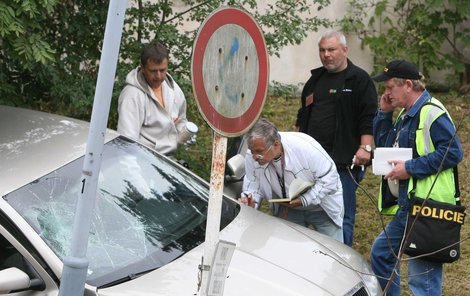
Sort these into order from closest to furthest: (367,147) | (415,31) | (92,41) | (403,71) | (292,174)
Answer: (403,71) → (292,174) → (367,147) → (92,41) → (415,31)

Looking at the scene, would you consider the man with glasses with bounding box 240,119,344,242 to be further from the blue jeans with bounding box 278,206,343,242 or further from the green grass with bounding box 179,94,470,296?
the green grass with bounding box 179,94,470,296

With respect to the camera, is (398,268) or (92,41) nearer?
(398,268)

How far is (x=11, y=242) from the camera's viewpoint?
422cm

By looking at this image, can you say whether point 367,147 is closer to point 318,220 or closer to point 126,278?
point 318,220

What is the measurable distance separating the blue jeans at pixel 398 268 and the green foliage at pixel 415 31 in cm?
557

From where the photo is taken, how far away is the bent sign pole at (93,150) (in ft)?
12.0

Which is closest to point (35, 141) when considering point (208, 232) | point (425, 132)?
point (208, 232)

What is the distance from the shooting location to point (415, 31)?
36.8 feet

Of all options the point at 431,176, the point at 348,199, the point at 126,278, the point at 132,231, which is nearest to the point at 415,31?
the point at 348,199

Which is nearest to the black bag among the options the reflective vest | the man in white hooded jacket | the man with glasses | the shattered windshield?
the reflective vest

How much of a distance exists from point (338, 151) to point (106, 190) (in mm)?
2319

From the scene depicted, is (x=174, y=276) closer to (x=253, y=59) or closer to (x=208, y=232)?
(x=208, y=232)

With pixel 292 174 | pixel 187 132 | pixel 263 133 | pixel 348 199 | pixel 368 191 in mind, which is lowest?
pixel 368 191

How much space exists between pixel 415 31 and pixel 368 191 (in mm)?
3208
